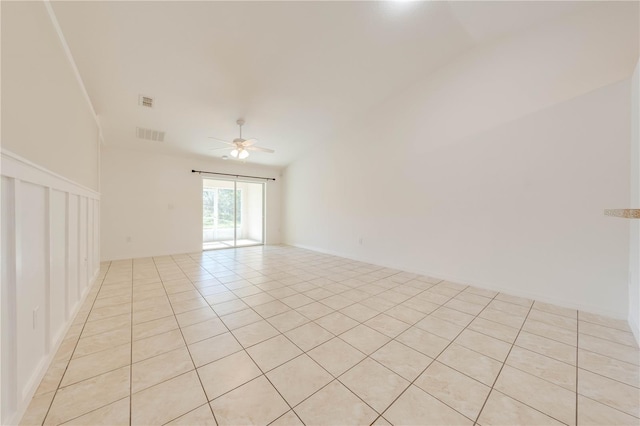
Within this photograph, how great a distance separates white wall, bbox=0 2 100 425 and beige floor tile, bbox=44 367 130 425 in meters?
0.15

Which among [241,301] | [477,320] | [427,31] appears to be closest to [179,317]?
[241,301]

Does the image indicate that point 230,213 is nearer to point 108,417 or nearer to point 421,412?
point 108,417

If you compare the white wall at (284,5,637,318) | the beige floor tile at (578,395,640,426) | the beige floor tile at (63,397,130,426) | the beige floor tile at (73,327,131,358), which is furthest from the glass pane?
the beige floor tile at (578,395,640,426)

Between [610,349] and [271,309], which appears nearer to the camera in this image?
[610,349]

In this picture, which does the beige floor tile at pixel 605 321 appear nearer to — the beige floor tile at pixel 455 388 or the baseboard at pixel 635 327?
the baseboard at pixel 635 327

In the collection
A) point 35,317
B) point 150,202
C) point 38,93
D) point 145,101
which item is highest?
point 145,101

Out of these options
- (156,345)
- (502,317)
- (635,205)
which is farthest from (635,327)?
(156,345)

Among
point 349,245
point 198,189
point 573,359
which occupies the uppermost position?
point 198,189

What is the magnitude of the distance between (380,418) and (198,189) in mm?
6294

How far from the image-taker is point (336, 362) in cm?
166

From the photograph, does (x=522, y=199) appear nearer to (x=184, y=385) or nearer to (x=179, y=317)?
(x=184, y=385)

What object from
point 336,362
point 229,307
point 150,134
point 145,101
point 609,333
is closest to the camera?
point 336,362

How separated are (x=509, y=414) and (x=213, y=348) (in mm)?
2026

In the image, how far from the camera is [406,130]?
4090 millimetres
